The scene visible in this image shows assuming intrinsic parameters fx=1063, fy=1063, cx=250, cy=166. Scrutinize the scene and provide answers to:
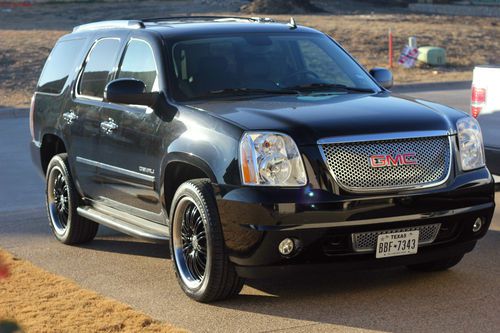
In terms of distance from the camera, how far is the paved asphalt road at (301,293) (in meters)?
6.19

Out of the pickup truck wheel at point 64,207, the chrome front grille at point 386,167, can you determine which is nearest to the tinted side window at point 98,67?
the pickup truck wheel at point 64,207

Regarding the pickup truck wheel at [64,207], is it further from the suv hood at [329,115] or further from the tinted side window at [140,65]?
the suv hood at [329,115]

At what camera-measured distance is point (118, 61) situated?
26.7 ft

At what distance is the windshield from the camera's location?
24.4 feet

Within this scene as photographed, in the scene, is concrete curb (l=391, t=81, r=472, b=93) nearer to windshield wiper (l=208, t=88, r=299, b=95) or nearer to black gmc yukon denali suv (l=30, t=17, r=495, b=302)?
black gmc yukon denali suv (l=30, t=17, r=495, b=302)

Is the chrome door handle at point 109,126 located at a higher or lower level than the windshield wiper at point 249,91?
lower

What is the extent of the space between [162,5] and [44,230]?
123 feet

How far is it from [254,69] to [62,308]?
2.20 meters

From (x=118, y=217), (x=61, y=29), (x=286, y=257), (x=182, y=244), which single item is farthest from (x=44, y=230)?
(x=61, y=29)

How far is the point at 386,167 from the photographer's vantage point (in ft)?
21.0

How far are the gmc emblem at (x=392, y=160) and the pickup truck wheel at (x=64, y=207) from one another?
3127 millimetres

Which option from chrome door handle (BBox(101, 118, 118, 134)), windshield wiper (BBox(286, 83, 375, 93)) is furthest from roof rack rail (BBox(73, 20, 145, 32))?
windshield wiper (BBox(286, 83, 375, 93))

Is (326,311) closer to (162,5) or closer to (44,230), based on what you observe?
(44,230)

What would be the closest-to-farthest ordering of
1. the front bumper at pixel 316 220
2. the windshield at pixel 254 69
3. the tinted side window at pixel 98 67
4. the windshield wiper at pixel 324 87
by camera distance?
the front bumper at pixel 316 220 < the windshield at pixel 254 69 < the windshield wiper at pixel 324 87 < the tinted side window at pixel 98 67
